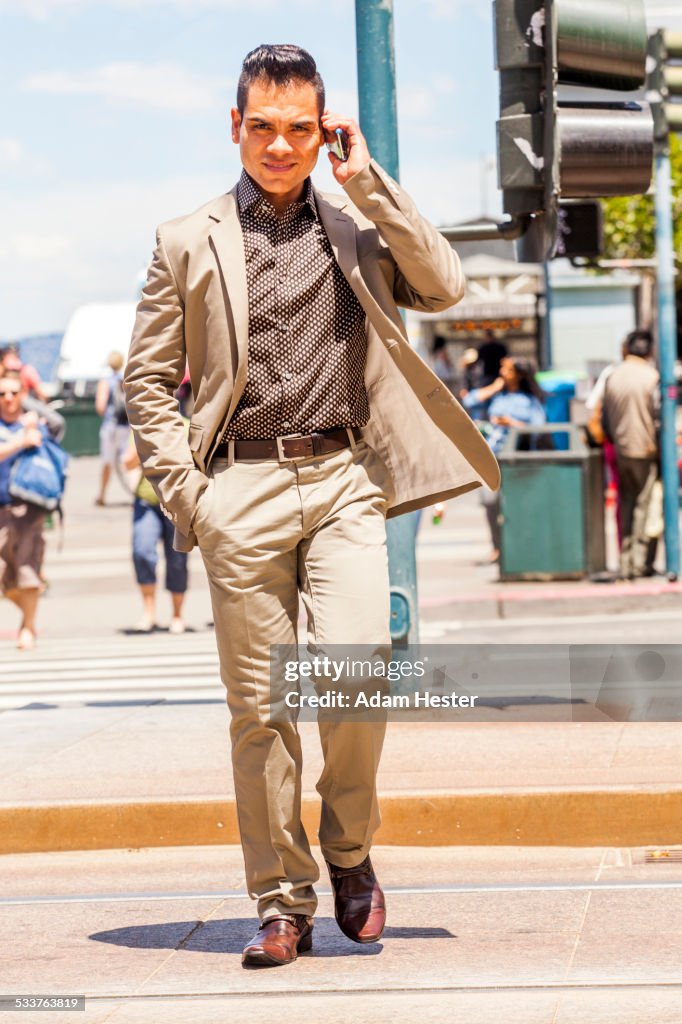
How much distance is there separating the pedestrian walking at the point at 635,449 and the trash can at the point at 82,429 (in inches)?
951

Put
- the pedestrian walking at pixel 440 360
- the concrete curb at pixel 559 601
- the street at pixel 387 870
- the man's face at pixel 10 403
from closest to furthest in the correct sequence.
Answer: the street at pixel 387 870 < the man's face at pixel 10 403 < the concrete curb at pixel 559 601 < the pedestrian walking at pixel 440 360

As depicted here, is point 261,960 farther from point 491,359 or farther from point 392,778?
point 491,359

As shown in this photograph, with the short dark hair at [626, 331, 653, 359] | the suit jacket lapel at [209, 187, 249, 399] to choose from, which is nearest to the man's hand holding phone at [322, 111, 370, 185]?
the suit jacket lapel at [209, 187, 249, 399]

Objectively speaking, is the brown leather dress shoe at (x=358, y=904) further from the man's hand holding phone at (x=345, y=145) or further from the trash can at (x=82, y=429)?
the trash can at (x=82, y=429)

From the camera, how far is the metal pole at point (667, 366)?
1332 centimetres

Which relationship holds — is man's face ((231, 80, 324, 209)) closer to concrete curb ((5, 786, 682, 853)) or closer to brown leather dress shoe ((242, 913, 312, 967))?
brown leather dress shoe ((242, 913, 312, 967))

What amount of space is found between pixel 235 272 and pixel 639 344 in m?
9.93

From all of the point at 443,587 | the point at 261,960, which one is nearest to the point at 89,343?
the point at 443,587

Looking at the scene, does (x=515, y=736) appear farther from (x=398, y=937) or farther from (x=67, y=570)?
(x=67, y=570)

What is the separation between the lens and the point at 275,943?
436cm

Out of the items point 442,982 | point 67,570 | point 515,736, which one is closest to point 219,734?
point 515,736

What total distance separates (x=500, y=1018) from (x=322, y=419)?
1.49m

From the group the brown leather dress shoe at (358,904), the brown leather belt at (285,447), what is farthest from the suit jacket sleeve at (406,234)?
the brown leather dress shoe at (358,904)

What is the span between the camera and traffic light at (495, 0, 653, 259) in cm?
710
